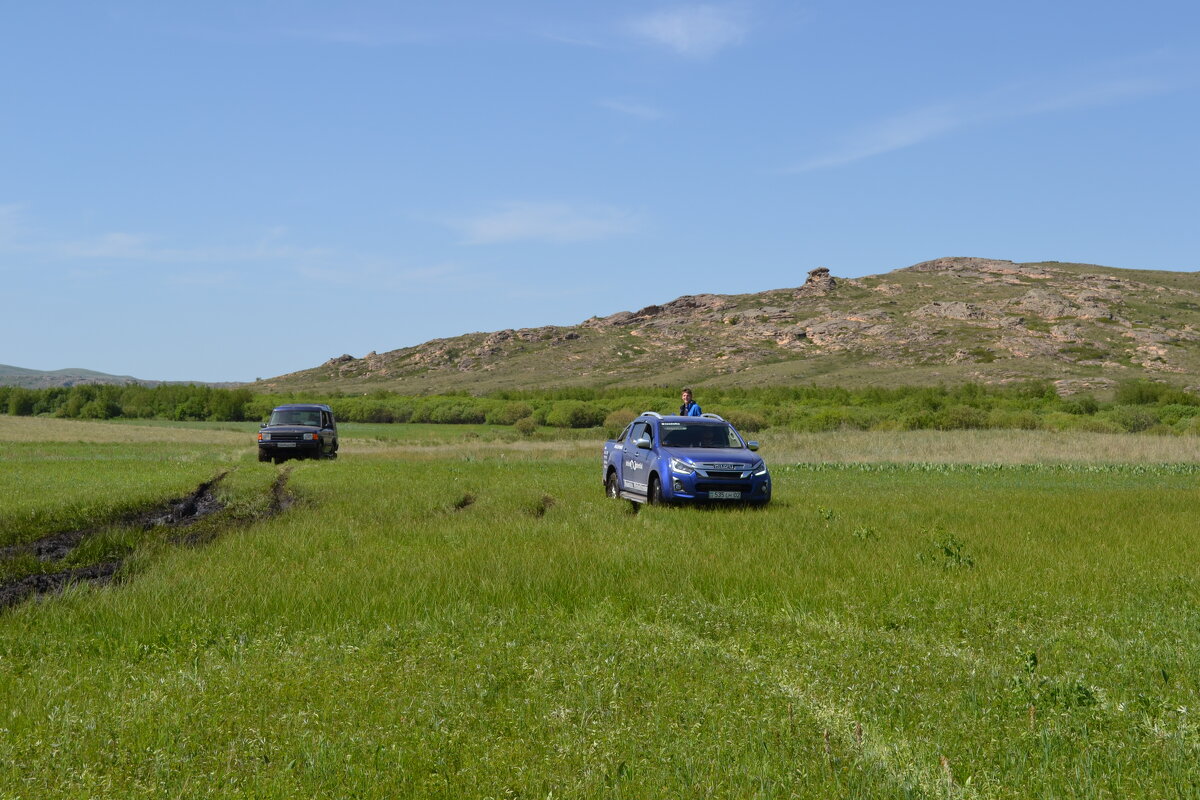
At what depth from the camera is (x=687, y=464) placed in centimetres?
1888

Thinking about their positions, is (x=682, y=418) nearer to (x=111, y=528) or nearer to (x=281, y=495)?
(x=281, y=495)

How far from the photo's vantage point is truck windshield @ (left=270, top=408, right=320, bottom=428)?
130 ft

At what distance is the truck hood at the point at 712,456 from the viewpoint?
19031mm

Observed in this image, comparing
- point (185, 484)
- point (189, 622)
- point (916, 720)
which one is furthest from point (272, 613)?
point (185, 484)

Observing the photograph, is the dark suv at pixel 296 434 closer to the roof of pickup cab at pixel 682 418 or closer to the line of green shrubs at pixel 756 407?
the roof of pickup cab at pixel 682 418

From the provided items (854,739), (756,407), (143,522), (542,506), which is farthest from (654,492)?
(756,407)

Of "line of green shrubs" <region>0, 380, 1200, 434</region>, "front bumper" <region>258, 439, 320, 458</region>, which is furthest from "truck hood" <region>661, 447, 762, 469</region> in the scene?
"line of green shrubs" <region>0, 380, 1200, 434</region>

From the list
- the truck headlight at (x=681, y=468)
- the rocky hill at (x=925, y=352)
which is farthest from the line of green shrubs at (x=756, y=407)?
the truck headlight at (x=681, y=468)

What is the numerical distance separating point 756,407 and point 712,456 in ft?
227

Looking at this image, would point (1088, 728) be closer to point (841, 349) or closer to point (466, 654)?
point (466, 654)

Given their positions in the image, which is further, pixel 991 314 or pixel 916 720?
pixel 991 314

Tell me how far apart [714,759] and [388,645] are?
3773 millimetres

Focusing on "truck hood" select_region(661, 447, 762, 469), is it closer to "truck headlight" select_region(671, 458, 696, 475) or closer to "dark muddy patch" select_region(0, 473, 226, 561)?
"truck headlight" select_region(671, 458, 696, 475)

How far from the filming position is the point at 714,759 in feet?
18.1
